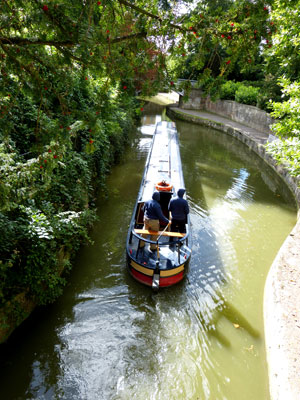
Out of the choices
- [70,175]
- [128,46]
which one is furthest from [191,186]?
[128,46]

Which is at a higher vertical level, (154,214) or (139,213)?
(154,214)

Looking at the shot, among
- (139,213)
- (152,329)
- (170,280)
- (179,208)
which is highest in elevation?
(179,208)

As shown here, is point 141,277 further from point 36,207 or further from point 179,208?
point 36,207

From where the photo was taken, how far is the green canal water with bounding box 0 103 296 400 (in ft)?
12.8

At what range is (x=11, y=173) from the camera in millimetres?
3873

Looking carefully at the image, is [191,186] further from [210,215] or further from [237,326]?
[237,326]

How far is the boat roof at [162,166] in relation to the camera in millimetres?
8048

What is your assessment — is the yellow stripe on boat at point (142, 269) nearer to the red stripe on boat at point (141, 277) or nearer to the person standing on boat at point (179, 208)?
the red stripe on boat at point (141, 277)

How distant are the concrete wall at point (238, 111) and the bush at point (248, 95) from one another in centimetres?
44

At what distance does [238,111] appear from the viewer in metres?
23.1

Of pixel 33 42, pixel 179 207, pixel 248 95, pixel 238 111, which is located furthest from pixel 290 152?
pixel 238 111

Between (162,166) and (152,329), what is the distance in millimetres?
6175

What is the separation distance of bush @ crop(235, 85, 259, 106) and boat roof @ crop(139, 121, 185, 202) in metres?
10.7

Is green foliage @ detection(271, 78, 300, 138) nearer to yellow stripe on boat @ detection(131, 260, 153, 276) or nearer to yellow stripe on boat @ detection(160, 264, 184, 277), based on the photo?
yellow stripe on boat @ detection(160, 264, 184, 277)
